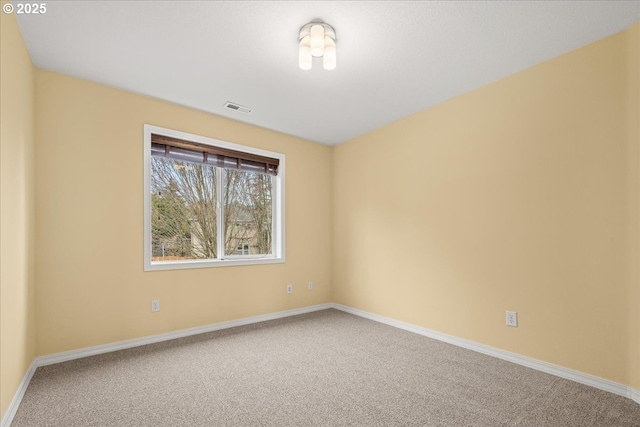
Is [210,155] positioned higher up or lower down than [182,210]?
higher up

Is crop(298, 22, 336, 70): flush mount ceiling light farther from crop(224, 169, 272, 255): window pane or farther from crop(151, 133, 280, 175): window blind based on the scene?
crop(224, 169, 272, 255): window pane

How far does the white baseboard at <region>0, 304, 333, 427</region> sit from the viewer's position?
6.46ft

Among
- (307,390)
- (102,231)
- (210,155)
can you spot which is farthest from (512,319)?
(102,231)

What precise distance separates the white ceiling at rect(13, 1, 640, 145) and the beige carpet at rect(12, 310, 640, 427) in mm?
2522

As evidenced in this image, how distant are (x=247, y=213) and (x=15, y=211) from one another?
7.55 feet

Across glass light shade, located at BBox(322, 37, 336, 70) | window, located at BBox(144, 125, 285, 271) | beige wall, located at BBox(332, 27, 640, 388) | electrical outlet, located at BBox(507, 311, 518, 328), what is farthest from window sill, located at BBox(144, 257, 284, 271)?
electrical outlet, located at BBox(507, 311, 518, 328)

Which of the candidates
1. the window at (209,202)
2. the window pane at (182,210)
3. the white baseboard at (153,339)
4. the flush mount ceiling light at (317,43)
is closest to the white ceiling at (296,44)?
the flush mount ceiling light at (317,43)

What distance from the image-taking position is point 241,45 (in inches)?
91.6

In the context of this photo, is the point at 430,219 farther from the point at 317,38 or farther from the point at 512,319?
the point at 317,38

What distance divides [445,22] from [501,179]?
1457 mm

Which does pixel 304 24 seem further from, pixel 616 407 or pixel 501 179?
pixel 616 407

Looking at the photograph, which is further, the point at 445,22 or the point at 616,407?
the point at 445,22

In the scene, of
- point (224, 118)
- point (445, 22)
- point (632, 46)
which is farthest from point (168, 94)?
point (632, 46)

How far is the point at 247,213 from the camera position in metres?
A: 4.07
